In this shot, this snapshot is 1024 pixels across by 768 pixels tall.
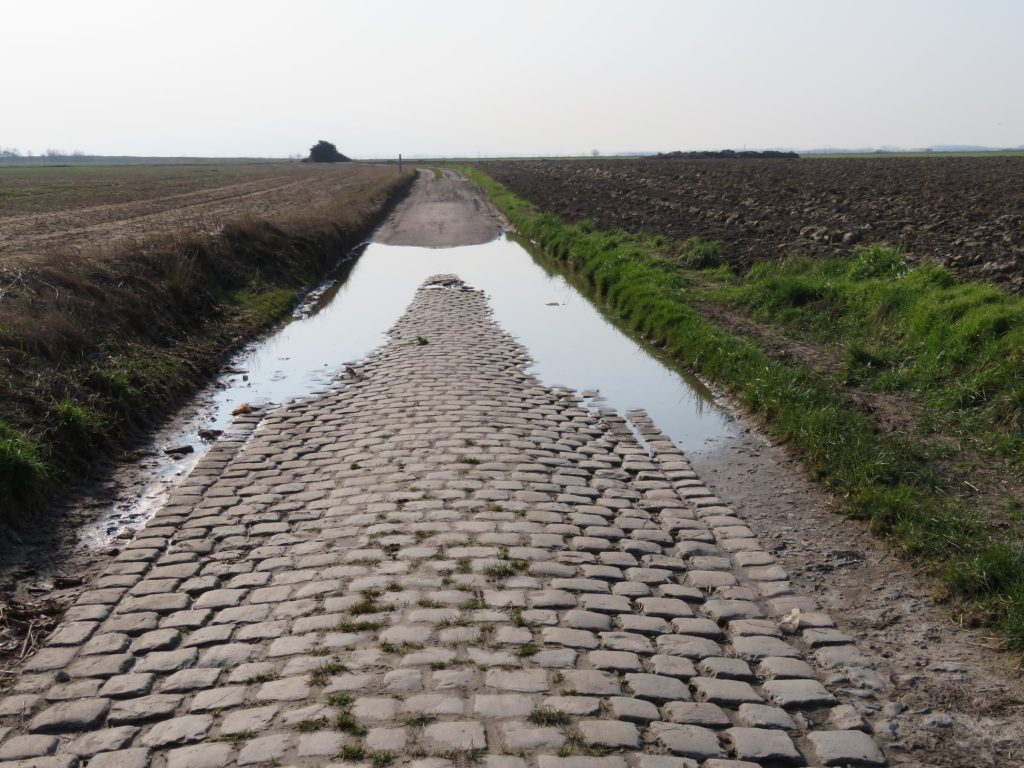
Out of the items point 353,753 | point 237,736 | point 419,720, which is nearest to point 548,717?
point 419,720

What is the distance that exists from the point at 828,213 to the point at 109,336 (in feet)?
68.1

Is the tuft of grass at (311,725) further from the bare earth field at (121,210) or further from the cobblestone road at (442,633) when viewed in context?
the bare earth field at (121,210)

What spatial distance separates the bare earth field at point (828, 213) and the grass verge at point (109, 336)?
10092 millimetres

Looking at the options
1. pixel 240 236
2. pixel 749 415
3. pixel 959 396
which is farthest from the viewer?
pixel 240 236

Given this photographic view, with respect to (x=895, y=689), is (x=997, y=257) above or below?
above

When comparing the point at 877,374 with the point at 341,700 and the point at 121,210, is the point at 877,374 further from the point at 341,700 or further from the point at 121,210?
the point at 121,210

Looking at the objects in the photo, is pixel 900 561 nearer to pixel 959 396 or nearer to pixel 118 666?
pixel 959 396

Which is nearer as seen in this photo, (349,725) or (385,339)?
(349,725)

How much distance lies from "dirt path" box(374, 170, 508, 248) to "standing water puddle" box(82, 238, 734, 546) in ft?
26.9

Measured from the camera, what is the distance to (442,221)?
35562 mm

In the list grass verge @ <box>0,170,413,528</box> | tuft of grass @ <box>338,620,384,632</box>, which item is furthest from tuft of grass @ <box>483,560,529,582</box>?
grass verge @ <box>0,170,413,528</box>

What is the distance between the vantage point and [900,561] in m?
5.89

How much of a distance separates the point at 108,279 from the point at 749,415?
906 cm

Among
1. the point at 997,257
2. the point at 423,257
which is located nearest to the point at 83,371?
the point at 997,257
